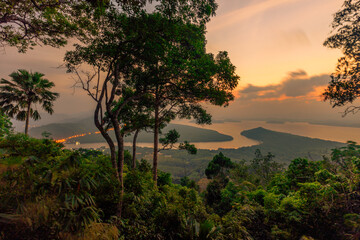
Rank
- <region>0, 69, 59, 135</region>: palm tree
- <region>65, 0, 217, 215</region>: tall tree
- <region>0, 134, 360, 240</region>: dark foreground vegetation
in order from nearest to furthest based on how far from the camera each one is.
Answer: <region>0, 134, 360, 240</region>: dark foreground vegetation → <region>65, 0, 217, 215</region>: tall tree → <region>0, 69, 59, 135</region>: palm tree

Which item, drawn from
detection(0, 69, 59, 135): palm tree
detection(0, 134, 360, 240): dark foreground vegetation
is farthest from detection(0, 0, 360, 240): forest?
detection(0, 69, 59, 135): palm tree

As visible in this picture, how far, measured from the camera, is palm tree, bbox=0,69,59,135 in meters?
12.3

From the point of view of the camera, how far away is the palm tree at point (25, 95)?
12305mm

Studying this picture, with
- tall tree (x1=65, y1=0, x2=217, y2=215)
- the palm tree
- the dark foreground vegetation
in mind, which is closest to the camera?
the dark foreground vegetation

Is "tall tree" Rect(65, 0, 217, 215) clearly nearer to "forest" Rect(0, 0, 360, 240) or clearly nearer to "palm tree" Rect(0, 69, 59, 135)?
"forest" Rect(0, 0, 360, 240)

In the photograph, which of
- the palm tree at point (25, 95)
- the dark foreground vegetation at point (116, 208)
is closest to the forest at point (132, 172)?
the dark foreground vegetation at point (116, 208)

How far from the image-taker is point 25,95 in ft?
42.8

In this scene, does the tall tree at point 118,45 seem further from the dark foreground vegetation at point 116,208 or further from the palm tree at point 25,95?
the palm tree at point 25,95

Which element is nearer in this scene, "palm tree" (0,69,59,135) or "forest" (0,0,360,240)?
"forest" (0,0,360,240)

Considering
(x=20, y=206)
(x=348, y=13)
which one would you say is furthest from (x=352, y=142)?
(x=20, y=206)

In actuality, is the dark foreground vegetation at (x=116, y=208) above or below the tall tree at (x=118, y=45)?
below

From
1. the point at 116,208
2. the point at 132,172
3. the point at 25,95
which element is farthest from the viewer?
the point at 25,95

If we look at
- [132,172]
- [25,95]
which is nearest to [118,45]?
[132,172]

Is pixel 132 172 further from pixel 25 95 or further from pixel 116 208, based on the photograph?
pixel 25 95
